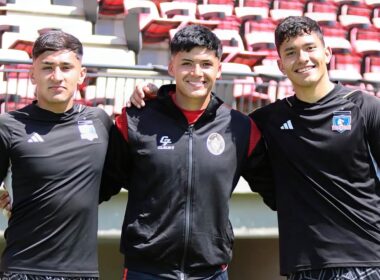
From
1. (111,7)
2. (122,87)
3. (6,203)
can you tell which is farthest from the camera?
(111,7)

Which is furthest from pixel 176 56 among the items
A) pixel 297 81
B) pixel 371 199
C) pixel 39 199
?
pixel 371 199

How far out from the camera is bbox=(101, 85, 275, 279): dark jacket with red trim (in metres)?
2.91

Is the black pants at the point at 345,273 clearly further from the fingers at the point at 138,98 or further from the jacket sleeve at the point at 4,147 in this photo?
the jacket sleeve at the point at 4,147

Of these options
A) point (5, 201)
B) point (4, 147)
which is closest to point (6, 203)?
point (5, 201)

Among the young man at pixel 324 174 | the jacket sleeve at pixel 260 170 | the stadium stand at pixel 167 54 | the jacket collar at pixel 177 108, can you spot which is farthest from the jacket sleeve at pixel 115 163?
the stadium stand at pixel 167 54

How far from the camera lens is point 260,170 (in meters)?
3.24

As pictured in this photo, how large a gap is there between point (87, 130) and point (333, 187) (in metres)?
1.16

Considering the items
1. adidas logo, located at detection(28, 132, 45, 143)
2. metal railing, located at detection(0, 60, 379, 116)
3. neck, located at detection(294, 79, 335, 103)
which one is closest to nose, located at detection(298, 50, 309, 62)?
neck, located at detection(294, 79, 335, 103)

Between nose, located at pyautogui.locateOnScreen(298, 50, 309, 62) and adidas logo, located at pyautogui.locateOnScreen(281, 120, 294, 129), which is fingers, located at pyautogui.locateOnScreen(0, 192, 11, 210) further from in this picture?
nose, located at pyautogui.locateOnScreen(298, 50, 309, 62)

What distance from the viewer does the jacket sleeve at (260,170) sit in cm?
318

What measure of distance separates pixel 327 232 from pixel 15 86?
384 centimetres

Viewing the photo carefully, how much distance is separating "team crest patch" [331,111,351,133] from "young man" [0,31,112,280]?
3.52ft

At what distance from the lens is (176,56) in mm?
3094

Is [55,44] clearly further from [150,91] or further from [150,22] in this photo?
[150,22]
